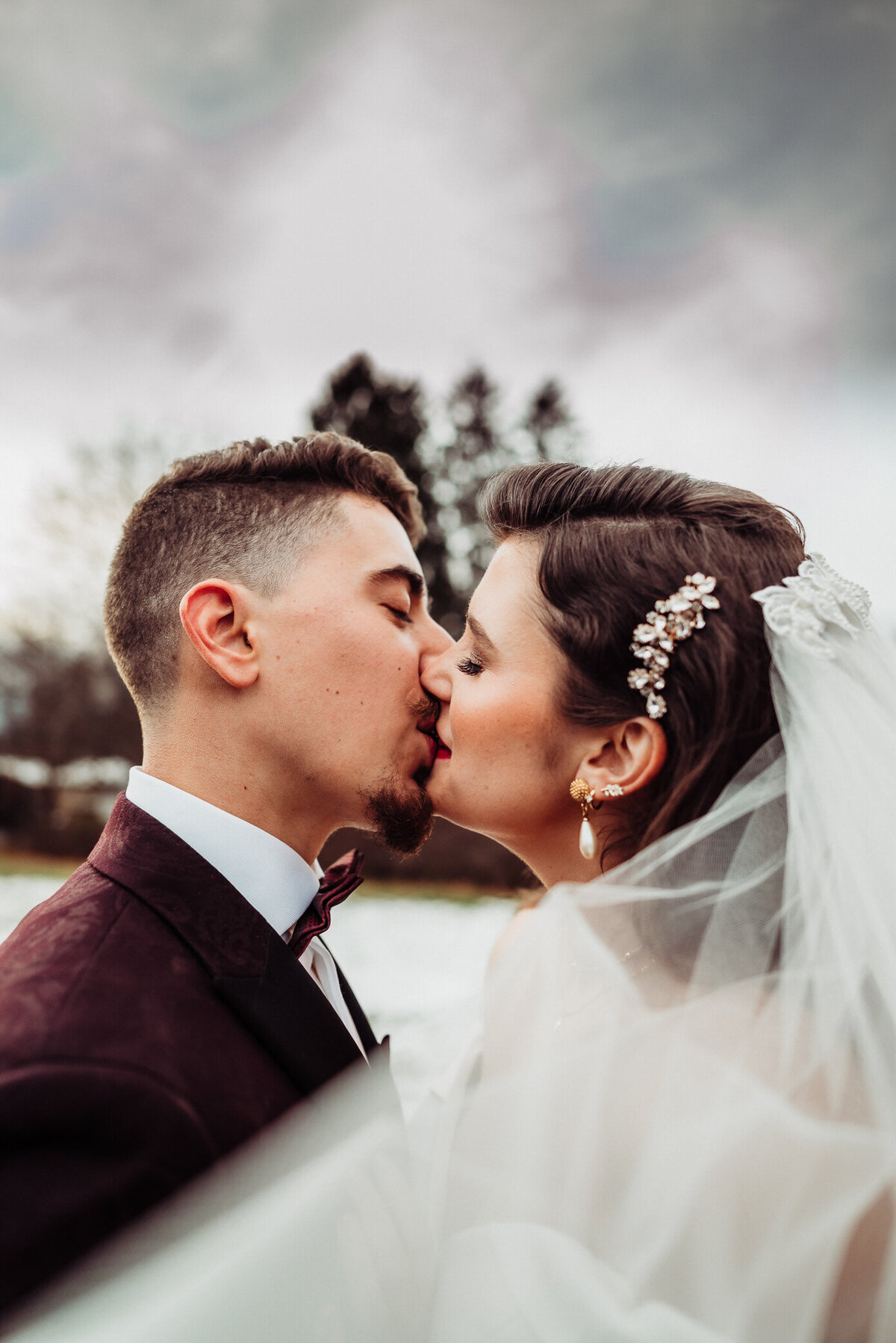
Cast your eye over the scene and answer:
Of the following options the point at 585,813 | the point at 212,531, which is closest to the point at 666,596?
the point at 585,813

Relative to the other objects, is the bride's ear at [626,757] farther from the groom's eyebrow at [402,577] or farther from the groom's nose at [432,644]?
the groom's eyebrow at [402,577]

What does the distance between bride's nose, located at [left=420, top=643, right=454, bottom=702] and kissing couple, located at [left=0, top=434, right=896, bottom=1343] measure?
3cm

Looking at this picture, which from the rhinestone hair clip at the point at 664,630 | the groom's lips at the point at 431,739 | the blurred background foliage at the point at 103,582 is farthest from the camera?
the blurred background foliage at the point at 103,582

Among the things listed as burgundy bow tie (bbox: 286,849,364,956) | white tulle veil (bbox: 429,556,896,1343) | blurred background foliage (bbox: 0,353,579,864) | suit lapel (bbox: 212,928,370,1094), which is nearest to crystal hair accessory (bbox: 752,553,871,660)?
white tulle veil (bbox: 429,556,896,1343)

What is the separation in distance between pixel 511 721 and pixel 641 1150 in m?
1.15

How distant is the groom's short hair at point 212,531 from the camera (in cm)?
286

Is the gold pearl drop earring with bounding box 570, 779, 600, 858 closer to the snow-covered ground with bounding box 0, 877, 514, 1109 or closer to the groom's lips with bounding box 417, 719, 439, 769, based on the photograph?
the groom's lips with bounding box 417, 719, 439, 769

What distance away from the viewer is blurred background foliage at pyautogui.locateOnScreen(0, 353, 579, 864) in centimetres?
1736

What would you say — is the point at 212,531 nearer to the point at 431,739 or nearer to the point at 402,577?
the point at 402,577

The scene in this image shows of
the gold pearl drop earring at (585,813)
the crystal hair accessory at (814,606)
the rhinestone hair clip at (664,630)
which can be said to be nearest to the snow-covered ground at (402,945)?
the gold pearl drop earring at (585,813)

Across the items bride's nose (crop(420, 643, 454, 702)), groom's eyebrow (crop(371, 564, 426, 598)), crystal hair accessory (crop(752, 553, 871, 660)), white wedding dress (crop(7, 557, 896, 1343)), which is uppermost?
groom's eyebrow (crop(371, 564, 426, 598))

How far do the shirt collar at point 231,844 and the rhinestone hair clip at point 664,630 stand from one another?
1130 mm

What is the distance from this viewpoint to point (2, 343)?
1747cm

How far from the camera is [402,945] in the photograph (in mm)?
12375
